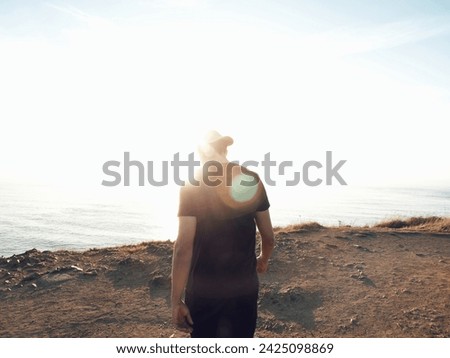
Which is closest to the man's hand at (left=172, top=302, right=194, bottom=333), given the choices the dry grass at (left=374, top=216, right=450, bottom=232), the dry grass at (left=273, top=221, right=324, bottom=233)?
the dry grass at (left=273, top=221, right=324, bottom=233)

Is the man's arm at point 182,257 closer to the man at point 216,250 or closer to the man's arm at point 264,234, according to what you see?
the man at point 216,250

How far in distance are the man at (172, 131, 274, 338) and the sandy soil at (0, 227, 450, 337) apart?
363 centimetres

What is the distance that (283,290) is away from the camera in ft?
26.8

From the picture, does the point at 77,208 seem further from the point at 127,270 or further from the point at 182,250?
the point at 182,250

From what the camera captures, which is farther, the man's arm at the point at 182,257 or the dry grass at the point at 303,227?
the dry grass at the point at 303,227

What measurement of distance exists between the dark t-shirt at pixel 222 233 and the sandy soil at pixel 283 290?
3.78 metres

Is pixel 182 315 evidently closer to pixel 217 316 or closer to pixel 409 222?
pixel 217 316

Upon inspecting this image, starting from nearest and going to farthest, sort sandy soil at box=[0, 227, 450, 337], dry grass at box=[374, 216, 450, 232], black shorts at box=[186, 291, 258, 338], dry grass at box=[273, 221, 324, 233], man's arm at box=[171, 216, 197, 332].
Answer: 1. man's arm at box=[171, 216, 197, 332]
2. black shorts at box=[186, 291, 258, 338]
3. sandy soil at box=[0, 227, 450, 337]
4. dry grass at box=[273, 221, 324, 233]
5. dry grass at box=[374, 216, 450, 232]

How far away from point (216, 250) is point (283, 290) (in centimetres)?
565

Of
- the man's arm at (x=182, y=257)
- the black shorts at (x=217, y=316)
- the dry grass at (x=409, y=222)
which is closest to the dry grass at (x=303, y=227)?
the dry grass at (x=409, y=222)

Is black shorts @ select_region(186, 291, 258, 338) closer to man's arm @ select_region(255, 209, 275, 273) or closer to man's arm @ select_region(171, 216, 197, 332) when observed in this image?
man's arm @ select_region(171, 216, 197, 332)

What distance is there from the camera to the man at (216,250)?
9.80 ft

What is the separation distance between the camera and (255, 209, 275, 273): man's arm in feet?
11.3
